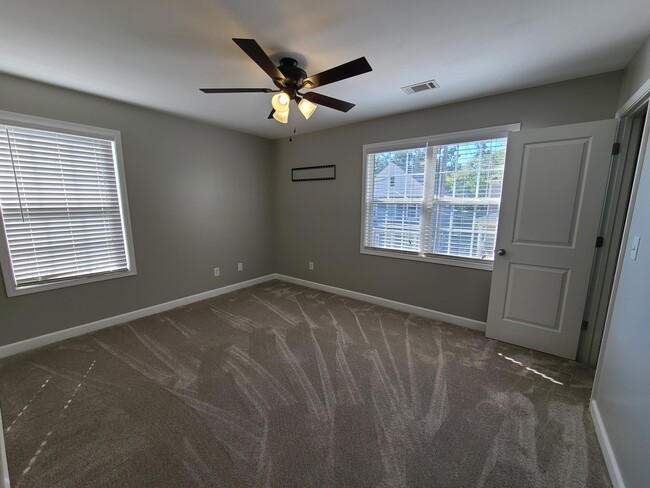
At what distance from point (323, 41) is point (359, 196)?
Answer: 81.7 inches

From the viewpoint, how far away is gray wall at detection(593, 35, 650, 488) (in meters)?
1.20

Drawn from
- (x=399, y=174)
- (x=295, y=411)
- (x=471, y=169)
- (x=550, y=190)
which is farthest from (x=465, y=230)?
(x=295, y=411)

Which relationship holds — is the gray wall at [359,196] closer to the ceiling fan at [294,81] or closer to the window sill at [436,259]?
the window sill at [436,259]

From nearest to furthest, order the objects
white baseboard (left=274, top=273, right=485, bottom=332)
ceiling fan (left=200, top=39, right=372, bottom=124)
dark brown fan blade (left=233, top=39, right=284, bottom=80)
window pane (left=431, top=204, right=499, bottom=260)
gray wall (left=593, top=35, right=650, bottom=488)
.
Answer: gray wall (left=593, top=35, right=650, bottom=488)
dark brown fan blade (left=233, top=39, right=284, bottom=80)
ceiling fan (left=200, top=39, right=372, bottom=124)
window pane (left=431, top=204, right=499, bottom=260)
white baseboard (left=274, top=273, right=485, bottom=332)

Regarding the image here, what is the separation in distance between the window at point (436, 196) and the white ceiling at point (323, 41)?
585 mm

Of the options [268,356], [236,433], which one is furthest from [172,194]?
[236,433]

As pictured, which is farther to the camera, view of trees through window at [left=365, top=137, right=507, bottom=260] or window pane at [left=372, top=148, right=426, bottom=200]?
window pane at [left=372, top=148, right=426, bottom=200]

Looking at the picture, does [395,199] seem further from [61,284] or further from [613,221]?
[61,284]

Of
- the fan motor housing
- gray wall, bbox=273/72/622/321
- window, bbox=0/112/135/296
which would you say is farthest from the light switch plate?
window, bbox=0/112/135/296

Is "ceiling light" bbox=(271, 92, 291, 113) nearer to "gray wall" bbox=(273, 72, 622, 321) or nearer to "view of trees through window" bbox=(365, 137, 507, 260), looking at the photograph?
"gray wall" bbox=(273, 72, 622, 321)

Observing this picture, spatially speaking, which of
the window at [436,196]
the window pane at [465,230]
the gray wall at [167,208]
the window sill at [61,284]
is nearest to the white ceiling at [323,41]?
the gray wall at [167,208]

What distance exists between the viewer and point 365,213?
11.9 feet

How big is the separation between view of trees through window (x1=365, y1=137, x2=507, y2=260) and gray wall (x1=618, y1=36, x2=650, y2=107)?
2.65ft

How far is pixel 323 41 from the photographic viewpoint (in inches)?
69.0
